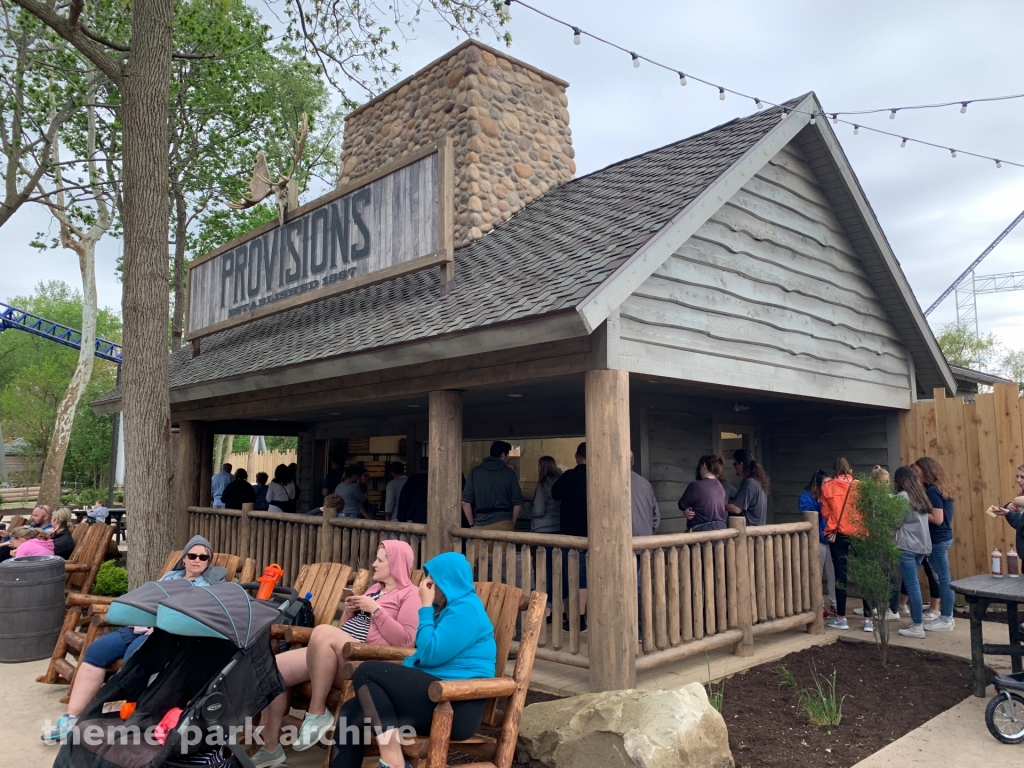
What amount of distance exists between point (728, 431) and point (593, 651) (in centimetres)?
548

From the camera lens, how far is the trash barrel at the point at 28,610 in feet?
22.2

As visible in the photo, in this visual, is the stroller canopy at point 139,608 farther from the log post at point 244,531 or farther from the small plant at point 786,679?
the log post at point 244,531

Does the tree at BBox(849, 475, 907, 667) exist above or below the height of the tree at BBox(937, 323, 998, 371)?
below

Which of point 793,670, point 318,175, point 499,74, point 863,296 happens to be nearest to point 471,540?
point 793,670

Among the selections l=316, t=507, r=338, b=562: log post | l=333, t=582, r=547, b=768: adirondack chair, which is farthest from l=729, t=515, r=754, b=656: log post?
l=316, t=507, r=338, b=562: log post

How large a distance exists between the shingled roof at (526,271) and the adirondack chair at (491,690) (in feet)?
5.98

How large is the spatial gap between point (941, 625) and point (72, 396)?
2273 centimetres

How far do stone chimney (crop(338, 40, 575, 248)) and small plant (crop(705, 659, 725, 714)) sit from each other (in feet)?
19.9

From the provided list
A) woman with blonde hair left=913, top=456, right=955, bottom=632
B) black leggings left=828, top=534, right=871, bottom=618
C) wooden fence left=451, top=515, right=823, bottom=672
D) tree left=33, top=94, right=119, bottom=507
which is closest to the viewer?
wooden fence left=451, top=515, right=823, bottom=672

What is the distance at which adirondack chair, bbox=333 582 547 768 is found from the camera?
339 cm

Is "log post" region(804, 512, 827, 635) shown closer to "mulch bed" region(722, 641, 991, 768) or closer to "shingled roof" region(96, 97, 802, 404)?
"mulch bed" region(722, 641, 991, 768)

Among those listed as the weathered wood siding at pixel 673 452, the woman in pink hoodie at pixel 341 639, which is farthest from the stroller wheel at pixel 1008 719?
the weathered wood siding at pixel 673 452

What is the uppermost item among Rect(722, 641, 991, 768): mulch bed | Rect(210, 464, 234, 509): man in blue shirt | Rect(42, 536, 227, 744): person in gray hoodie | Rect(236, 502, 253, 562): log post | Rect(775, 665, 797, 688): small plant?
Rect(210, 464, 234, 509): man in blue shirt

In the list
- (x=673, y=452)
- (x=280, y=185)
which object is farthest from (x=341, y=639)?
(x=280, y=185)
